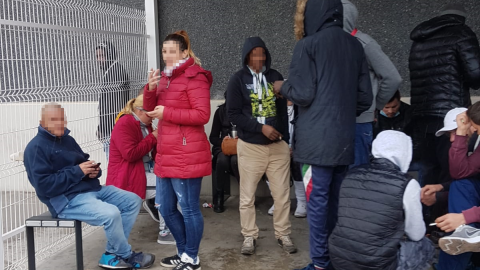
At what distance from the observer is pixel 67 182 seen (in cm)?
366

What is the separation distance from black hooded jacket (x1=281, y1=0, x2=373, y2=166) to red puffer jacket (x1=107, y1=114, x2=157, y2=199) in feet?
5.04

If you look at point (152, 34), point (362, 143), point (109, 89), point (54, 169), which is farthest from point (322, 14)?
point (152, 34)

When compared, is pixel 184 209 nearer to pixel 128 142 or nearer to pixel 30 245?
pixel 128 142

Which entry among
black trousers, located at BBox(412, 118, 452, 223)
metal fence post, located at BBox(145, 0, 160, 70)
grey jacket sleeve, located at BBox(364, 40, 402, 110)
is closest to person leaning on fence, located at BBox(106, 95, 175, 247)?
metal fence post, located at BBox(145, 0, 160, 70)

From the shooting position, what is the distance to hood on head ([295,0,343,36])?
3.29 m

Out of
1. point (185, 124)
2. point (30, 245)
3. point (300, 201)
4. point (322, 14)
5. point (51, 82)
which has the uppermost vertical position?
point (322, 14)

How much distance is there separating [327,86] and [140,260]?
2025 mm

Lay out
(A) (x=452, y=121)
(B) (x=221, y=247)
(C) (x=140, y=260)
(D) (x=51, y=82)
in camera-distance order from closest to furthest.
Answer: (A) (x=452, y=121)
(D) (x=51, y=82)
(C) (x=140, y=260)
(B) (x=221, y=247)

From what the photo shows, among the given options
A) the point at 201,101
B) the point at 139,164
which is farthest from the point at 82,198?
the point at 201,101

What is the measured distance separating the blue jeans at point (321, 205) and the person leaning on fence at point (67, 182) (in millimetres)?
1416

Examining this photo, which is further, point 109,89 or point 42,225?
point 109,89

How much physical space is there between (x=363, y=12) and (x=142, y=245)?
11.3ft

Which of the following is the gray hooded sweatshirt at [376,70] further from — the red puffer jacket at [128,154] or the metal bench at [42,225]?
the metal bench at [42,225]

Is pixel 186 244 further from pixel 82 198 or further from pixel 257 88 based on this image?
pixel 257 88
